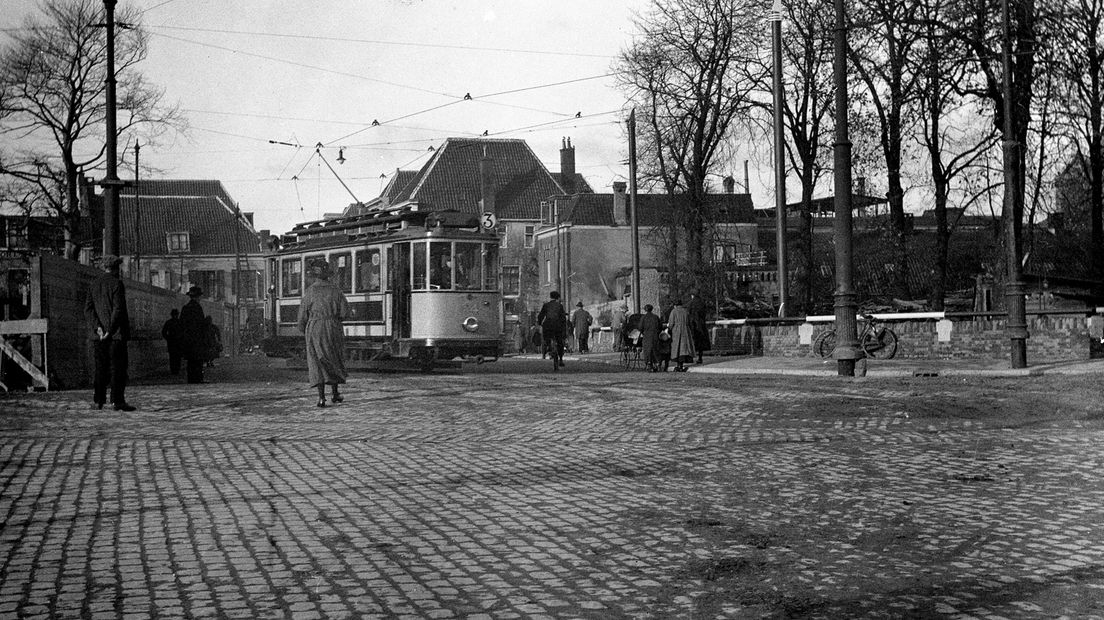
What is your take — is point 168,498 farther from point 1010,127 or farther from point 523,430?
point 1010,127

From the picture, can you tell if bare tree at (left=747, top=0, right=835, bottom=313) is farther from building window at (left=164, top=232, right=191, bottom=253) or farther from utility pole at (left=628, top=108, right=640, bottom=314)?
building window at (left=164, top=232, right=191, bottom=253)

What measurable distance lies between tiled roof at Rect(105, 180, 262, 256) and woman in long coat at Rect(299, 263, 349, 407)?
6947 cm

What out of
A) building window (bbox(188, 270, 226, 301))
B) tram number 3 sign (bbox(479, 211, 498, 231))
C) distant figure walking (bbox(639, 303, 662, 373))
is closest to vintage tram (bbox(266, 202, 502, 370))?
tram number 3 sign (bbox(479, 211, 498, 231))

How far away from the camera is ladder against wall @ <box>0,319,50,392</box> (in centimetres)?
1644

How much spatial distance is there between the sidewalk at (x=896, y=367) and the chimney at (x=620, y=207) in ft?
160

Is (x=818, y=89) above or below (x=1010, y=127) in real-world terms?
above

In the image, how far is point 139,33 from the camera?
1320 inches

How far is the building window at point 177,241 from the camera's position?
82.6 meters

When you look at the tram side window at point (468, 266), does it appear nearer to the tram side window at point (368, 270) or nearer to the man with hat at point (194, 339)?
the tram side window at point (368, 270)

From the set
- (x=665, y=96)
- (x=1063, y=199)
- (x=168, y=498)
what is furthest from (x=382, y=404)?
(x=1063, y=199)

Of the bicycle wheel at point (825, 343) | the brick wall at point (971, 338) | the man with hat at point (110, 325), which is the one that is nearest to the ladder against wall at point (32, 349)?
the man with hat at point (110, 325)

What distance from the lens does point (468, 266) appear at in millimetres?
23844

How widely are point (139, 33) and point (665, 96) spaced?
16.0 meters

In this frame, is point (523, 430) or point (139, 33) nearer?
point (523, 430)
